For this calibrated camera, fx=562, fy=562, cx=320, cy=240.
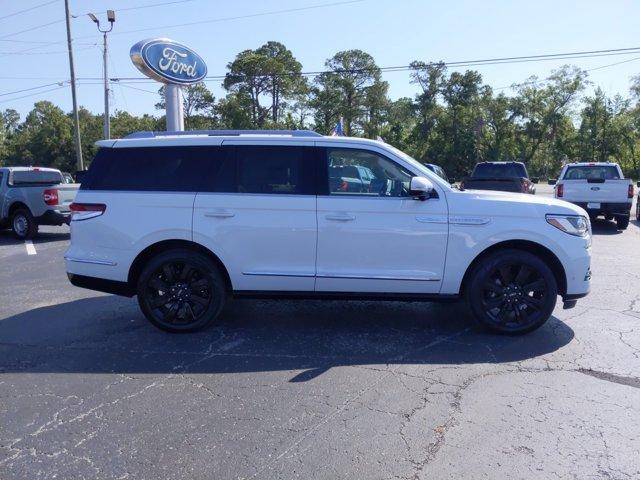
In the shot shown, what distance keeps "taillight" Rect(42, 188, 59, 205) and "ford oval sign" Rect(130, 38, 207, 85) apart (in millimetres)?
3789

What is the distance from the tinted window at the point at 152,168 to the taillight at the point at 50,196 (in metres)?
8.38

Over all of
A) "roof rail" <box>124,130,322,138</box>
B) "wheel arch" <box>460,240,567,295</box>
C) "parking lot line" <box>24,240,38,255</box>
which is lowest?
"parking lot line" <box>24,240,38,255</box>

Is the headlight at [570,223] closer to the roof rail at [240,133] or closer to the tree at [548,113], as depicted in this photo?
the roof rail at [240,133]

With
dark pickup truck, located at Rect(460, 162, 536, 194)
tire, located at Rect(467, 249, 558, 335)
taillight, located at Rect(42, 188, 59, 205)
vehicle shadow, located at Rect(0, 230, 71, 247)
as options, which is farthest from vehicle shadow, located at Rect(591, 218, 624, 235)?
vehicle shadow, located at Rect(0, 230, 71, 247)

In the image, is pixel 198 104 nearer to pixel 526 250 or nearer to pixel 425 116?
pixel 425 116

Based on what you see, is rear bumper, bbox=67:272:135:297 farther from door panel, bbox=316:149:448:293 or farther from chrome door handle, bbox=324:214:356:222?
chrome door handle, bbox=324:214:356:222

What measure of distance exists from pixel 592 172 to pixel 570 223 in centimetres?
1136

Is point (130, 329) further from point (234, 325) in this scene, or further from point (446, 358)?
point (446, 358)

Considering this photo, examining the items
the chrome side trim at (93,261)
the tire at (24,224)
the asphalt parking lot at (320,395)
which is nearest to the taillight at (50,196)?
the tire at (24,224)

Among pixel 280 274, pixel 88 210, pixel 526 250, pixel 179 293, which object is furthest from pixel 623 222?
pixel 88 210

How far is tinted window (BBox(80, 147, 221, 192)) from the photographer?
5727 millimetres

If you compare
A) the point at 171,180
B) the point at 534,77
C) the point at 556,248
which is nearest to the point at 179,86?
the point at 171,180

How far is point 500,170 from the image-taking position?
1770cm

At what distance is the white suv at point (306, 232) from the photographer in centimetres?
549
